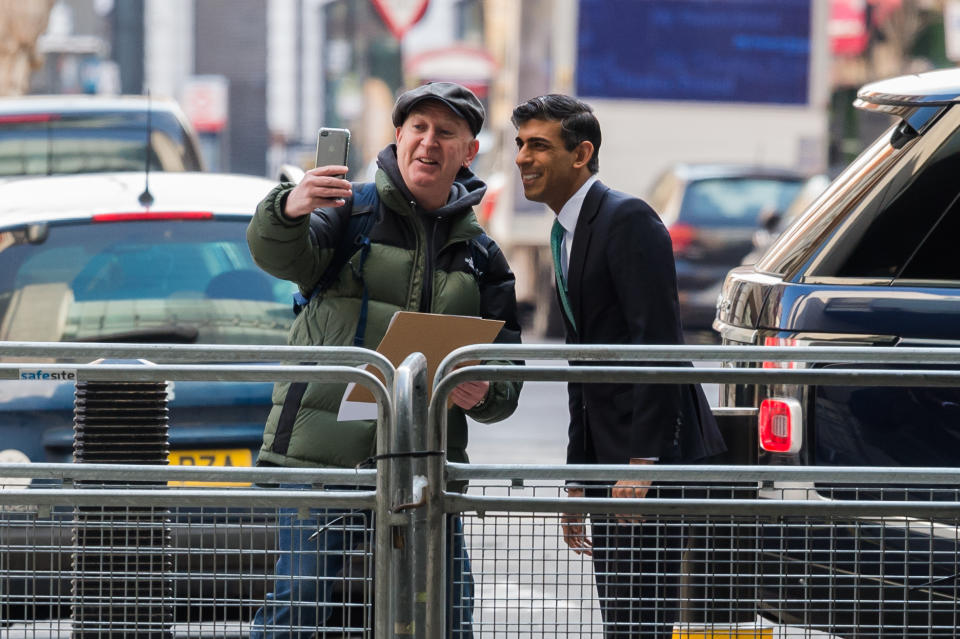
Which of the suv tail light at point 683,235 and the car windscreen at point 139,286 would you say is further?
the suv tail light at point 683,235

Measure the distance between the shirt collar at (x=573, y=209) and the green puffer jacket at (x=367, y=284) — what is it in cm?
23

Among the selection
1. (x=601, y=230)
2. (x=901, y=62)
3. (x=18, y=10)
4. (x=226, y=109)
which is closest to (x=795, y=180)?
(x=18, y=10)

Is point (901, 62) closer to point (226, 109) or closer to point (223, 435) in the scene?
point (226, 109)

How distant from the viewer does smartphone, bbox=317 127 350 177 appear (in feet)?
13.2

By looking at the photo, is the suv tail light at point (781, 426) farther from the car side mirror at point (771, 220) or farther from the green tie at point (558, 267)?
the car side mirror at point (771, 220)

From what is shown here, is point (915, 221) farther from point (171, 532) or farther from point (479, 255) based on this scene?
point (171, 532)

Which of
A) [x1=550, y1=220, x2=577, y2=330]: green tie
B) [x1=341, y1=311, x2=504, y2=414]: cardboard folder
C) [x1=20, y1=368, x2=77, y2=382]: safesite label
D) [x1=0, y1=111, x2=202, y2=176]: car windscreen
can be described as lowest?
[x1=20, y1=368, x2=77, y2=382]: safesite label

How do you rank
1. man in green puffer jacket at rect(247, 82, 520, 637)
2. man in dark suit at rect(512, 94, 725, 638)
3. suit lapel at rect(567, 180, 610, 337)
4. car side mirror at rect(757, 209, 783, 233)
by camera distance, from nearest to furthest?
man in green puffer jacket at rect(247, 82, 520, 637)
man in dark suit at rect(512, 94, 725, 638)
suit lapel at rect(567, 180, 610, 337)
car side mirror at rect(757, 209, 783, 233)

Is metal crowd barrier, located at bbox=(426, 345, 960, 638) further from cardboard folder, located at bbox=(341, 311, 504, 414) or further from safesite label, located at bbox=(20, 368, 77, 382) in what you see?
safesite label, located at bbox=(20, 368, 77, 382)

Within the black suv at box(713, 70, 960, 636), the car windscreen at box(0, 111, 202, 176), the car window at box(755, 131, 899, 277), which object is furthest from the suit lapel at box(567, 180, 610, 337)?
the car windscreen at box(0, 111, 202, 176)

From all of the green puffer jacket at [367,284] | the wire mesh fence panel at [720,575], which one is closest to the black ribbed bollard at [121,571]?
the green puffer jacket at [367,284]

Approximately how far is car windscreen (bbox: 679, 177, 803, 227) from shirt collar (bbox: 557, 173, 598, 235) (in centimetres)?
1086

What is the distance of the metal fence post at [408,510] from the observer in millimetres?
3383

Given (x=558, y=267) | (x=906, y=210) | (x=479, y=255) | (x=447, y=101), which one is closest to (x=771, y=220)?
(x=906, y=210)
